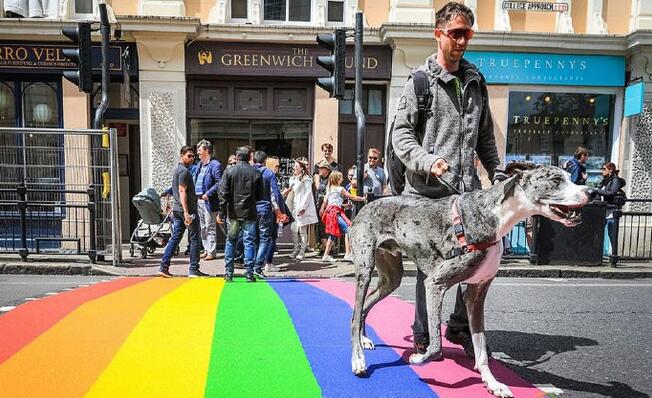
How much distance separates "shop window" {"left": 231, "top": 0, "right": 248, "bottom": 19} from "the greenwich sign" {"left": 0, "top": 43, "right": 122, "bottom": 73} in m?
2.93

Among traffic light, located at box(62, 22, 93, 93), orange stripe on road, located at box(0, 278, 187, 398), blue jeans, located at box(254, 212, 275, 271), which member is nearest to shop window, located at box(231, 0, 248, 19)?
traffic light, located at box(62, 22, 93, 93)

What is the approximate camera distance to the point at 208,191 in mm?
9188

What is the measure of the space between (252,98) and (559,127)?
8.22 m

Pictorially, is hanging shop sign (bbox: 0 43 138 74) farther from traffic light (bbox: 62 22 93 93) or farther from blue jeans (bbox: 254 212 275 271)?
blue jeans (bbox: 254 212 275 271)

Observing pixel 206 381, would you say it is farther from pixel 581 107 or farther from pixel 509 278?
pixel 581 107

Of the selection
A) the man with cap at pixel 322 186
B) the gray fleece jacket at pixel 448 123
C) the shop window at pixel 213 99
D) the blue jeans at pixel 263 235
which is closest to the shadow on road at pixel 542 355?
the gray fleece jacket at pixel 448 123

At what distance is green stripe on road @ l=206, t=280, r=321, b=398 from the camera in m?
2.77

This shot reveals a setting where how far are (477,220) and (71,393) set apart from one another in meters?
2.44

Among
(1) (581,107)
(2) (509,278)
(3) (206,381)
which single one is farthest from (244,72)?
(3) (206,381)

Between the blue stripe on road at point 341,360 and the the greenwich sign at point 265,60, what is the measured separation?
8316mm

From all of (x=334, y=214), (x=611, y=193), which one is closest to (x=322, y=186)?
(x=334, y=214)

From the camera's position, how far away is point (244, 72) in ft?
39.1

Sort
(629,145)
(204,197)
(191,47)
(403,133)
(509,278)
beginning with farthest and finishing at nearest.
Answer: (629,145)
(191,47)
(204,197)
(509,278)
(403,133)

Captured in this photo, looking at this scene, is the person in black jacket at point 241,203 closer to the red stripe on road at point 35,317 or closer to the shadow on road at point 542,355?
the red stripe on road at point 35,317
